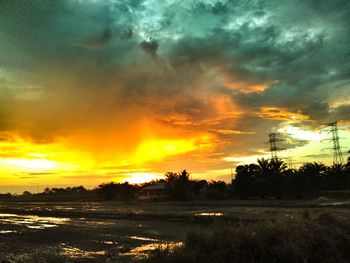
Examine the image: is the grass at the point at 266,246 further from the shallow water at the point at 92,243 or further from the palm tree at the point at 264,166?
the palm tree at the point at 264,166

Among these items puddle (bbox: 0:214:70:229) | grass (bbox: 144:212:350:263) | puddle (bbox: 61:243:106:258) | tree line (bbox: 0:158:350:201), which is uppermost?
tree line (bbox: 0:158:350:201)

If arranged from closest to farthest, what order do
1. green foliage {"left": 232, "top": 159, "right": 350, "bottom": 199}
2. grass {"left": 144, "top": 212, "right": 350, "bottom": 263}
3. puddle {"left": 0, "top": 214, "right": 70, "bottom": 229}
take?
1. grass {"left": 144, "top": 212, "right": 350, "bottom": 263}
2. puddle {"left": 0, "top": 214, "right": 70, "bottom": 229}
3. green foliage {"left": 232, "top": 159, "right": 350, "bottom": 199}

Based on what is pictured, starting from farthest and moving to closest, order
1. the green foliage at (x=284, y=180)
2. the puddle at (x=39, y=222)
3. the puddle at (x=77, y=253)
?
the green foliage at (x=284, y=180)
the puddle at (x=39, y=222)
the puddle at (x=77, y=253)

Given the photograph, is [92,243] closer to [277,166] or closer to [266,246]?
[266,246]

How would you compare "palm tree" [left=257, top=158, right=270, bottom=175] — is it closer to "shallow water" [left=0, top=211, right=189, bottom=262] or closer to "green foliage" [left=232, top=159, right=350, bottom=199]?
"green foliage" [left=232, top=159, right=350, bottom=199]

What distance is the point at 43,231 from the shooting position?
91.1 feet

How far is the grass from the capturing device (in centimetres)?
1187

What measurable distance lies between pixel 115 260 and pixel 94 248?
374 cm

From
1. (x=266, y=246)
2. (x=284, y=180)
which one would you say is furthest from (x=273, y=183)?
(x=266, y=246)

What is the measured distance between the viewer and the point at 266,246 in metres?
12.1

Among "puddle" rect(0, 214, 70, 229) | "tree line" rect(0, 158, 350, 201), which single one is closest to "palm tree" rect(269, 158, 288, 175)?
"tree line" rect(0, 158, 350, 201)

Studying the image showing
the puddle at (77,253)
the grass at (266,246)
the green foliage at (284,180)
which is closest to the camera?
the grass at (266,246)

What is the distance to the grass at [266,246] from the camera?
11867mm

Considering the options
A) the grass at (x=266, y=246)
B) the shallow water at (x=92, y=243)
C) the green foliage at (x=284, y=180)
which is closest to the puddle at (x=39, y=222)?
the shallow water at (x=92, y=243)
